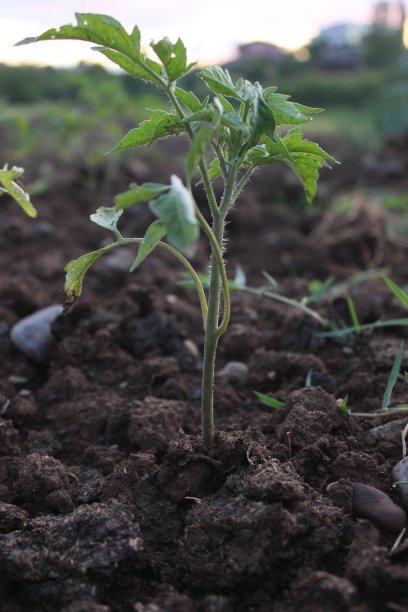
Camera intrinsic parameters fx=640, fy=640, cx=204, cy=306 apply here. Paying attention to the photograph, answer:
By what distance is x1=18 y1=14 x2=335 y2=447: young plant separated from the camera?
121 centimetres

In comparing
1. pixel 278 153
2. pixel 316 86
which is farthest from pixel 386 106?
pixel 278 153

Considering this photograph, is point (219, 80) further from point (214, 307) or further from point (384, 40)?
point (384, 40)

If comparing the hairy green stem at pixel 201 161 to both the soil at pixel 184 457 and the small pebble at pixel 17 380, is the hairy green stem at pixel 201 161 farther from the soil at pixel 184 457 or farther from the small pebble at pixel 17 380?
the small pebble at pixel 17 380

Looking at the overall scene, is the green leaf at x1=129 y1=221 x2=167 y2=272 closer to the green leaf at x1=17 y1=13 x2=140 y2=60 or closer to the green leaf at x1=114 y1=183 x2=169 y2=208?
the green leaf at x1=114 y1=183 x2=169 y2=208

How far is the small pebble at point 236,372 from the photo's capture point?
2219 mm

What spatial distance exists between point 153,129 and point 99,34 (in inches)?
9.5

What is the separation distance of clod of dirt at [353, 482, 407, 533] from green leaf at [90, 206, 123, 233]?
811mm

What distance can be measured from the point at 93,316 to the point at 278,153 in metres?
1.39

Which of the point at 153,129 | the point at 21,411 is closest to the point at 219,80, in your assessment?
the point at 153,129

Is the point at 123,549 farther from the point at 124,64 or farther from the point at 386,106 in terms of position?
the point at 386,106

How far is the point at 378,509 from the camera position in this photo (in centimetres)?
134

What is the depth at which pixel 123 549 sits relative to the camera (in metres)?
1.33

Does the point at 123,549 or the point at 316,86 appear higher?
the point at 123,549

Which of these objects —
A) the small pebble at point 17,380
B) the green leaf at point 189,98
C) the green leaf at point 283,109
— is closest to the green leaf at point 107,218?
the green leaf at point 189,98
